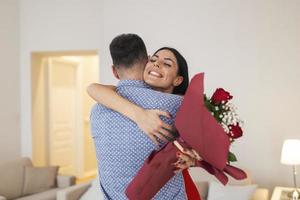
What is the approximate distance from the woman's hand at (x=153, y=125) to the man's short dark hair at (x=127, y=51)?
21 centimetres

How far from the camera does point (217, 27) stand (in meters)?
4.27

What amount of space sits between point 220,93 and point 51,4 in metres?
4.78

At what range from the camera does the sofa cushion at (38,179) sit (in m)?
4.73

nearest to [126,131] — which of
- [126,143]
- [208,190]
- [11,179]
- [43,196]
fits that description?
[126,143]

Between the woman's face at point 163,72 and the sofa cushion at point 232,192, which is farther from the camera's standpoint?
the sofa cushion at point 232,192

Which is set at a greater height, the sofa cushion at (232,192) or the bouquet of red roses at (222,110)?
the bouquet of red roses at (222,110)

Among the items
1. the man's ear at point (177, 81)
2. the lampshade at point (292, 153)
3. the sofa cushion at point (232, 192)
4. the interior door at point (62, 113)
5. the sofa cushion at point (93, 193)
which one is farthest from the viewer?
the interior door at point (62, 113)

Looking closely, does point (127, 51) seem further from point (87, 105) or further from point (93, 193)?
point (87, 105)

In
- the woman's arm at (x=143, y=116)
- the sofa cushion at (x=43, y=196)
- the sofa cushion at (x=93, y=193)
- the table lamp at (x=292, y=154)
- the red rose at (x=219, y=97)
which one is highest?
the red rose at (x=219, y=97)

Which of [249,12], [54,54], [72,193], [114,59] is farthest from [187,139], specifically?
[54,54]

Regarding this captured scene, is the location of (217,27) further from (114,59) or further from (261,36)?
(114,59)

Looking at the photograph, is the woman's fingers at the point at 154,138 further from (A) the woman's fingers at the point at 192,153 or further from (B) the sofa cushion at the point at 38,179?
(B) the sofa cushion at the point at 38,179

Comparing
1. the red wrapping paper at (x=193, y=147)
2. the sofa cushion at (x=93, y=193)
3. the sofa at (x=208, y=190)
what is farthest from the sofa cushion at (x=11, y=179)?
the red wrapping paper at (x=193, y=147)

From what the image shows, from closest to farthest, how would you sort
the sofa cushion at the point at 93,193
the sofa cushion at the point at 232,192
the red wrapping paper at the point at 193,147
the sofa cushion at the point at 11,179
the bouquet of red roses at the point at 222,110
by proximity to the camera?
the red wrapping paper at the point at 193,147, the bouquet of red roses at the point at 222,110, the sofa cushion at the point at 232,192, the sofa cushion at the point at 93,193, the sofa cushion at the point at 11,179
